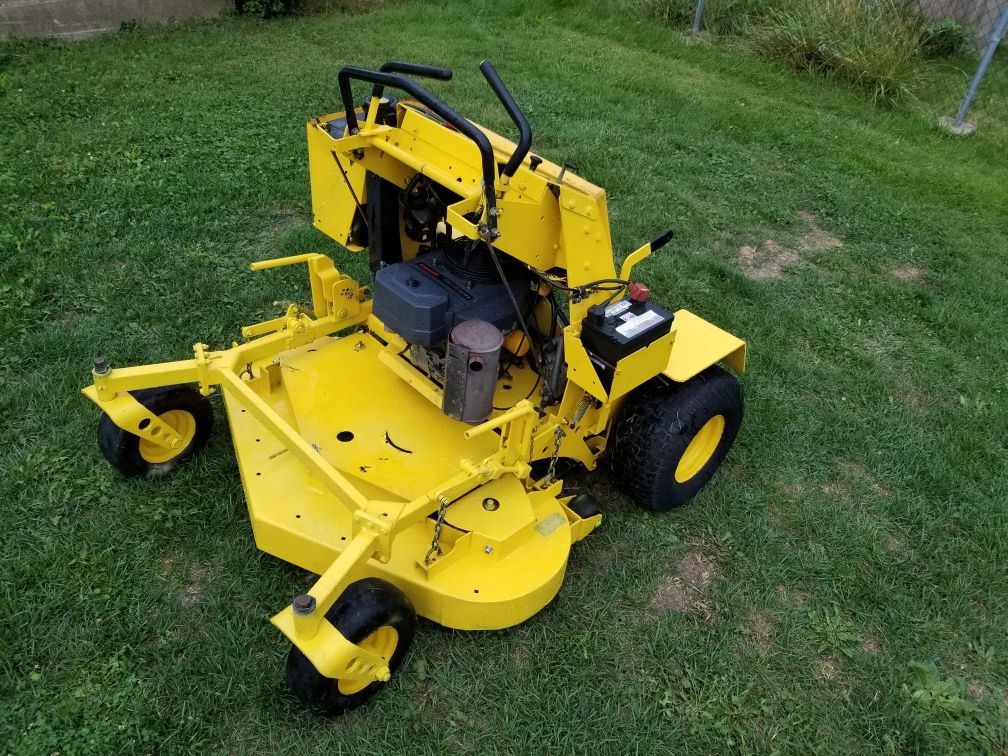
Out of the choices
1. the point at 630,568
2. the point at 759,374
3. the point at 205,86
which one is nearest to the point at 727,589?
the point at 630,568

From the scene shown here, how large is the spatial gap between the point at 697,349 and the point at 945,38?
9275 mm

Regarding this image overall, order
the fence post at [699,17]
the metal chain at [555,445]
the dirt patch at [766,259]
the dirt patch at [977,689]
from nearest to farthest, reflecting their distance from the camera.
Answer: the dirt patch at [977,689]
the metal chain at [555,445]
the dirt patch at [766,259]
the fence post at [699,17]

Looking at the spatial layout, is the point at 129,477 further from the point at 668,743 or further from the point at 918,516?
the point at 918,516

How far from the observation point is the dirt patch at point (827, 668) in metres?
3.17

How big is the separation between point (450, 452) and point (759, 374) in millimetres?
2273

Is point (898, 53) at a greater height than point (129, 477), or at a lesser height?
greater

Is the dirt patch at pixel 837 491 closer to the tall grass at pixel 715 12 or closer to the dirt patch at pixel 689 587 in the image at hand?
the dirt patch at pixel 689 587

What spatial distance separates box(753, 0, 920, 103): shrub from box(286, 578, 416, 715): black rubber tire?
27.8 ft

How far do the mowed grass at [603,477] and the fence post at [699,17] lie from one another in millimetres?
2224

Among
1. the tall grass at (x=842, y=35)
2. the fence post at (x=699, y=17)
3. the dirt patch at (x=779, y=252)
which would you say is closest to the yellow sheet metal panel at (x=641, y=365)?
the dirt patch at (x=779, y=252)

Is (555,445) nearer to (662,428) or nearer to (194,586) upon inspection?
(662,428)

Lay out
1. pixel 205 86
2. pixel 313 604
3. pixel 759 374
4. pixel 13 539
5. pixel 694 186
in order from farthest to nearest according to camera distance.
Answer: pixel 205 86 → pixel 694 186 → pixel 759 374 → pixel 13 539 → pixel 313 604

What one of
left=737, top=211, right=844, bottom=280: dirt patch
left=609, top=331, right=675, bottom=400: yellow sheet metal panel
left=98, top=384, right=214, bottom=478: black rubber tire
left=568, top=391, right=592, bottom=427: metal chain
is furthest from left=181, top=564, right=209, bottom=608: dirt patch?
left=737, top=211, right=844, bottom=280: dirt patch

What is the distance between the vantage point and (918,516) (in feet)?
12.8
